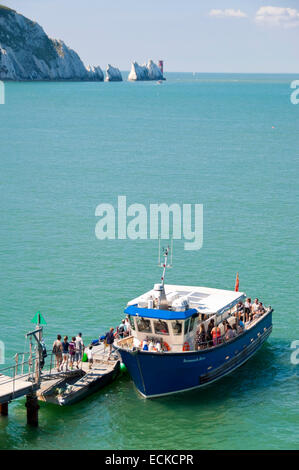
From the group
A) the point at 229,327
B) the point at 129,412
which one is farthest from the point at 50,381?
the point at 229,327

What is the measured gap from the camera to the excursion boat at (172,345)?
3297cm

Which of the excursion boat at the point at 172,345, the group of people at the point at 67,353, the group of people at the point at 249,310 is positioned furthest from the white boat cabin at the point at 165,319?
the group of people at the point at 249,310

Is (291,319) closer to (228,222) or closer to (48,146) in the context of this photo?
(228,222)

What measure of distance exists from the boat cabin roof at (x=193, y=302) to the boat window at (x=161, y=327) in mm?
526

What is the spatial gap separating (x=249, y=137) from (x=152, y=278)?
3711 inches

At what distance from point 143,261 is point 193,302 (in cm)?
1990

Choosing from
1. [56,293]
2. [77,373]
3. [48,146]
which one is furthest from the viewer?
[48,146]

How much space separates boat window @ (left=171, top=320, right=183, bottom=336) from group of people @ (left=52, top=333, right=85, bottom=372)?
4778mm

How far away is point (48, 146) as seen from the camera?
405 feet

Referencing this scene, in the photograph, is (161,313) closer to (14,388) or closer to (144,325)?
(144,325)

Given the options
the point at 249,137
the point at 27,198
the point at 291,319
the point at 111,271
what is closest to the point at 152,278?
the point at 111,271

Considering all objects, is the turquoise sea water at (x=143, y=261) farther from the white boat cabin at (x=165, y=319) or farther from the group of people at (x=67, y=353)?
the white boat cabin at (x=165, y=319)

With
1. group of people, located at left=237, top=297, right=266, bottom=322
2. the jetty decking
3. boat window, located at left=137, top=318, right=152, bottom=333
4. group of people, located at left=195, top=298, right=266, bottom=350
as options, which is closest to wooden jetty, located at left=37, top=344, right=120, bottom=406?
the jetty decking

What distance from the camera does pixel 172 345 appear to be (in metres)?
33.8
